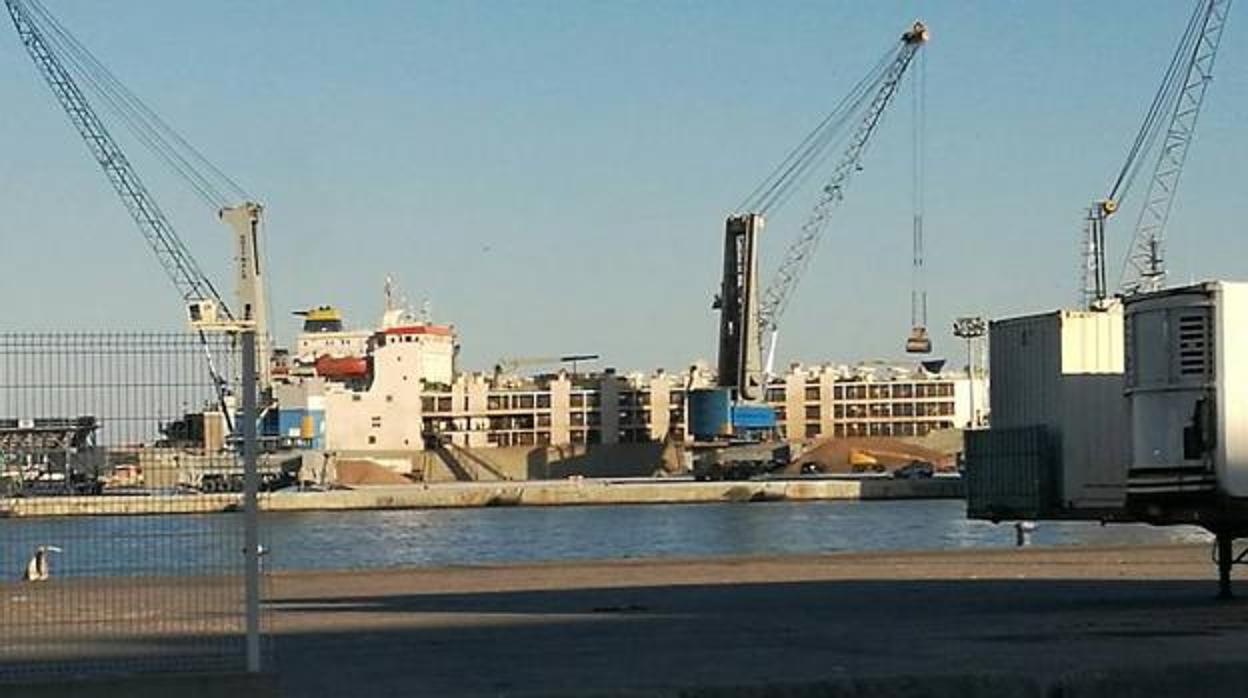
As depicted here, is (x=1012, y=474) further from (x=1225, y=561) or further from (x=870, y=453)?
(x=870, y=453)

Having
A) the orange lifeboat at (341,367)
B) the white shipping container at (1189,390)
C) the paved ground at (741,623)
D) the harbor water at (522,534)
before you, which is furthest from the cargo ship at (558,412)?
the white shipping container at (1189,390)

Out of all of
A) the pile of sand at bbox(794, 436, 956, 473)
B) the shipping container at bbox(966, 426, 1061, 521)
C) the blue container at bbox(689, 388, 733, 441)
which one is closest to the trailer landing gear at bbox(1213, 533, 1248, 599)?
the shipping container at bbox(966, 426, 1061, 521)

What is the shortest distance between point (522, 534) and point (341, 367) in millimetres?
81607

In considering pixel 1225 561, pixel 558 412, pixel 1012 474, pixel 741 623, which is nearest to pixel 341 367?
pixel 558 412

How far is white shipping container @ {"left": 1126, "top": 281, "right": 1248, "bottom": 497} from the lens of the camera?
2494 cm

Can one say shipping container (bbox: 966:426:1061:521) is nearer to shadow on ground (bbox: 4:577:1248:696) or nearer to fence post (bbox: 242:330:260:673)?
shadow on ground (bbox: 4:577:1248:696)

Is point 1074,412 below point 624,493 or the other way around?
the other way around

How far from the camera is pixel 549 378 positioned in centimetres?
17662

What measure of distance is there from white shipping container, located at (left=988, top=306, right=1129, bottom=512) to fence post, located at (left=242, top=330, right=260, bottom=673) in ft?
A: 46.6

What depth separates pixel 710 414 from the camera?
154750 mm

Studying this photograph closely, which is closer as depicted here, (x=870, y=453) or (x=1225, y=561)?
(x=1225, y=561)

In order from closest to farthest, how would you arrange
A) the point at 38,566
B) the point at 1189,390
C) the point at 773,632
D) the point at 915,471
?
the point at 38,566, the point at 773,632, the point at 1189,390, the point at 915,471

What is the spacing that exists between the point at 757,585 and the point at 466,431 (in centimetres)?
13191

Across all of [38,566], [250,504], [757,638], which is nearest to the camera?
[250,504]
